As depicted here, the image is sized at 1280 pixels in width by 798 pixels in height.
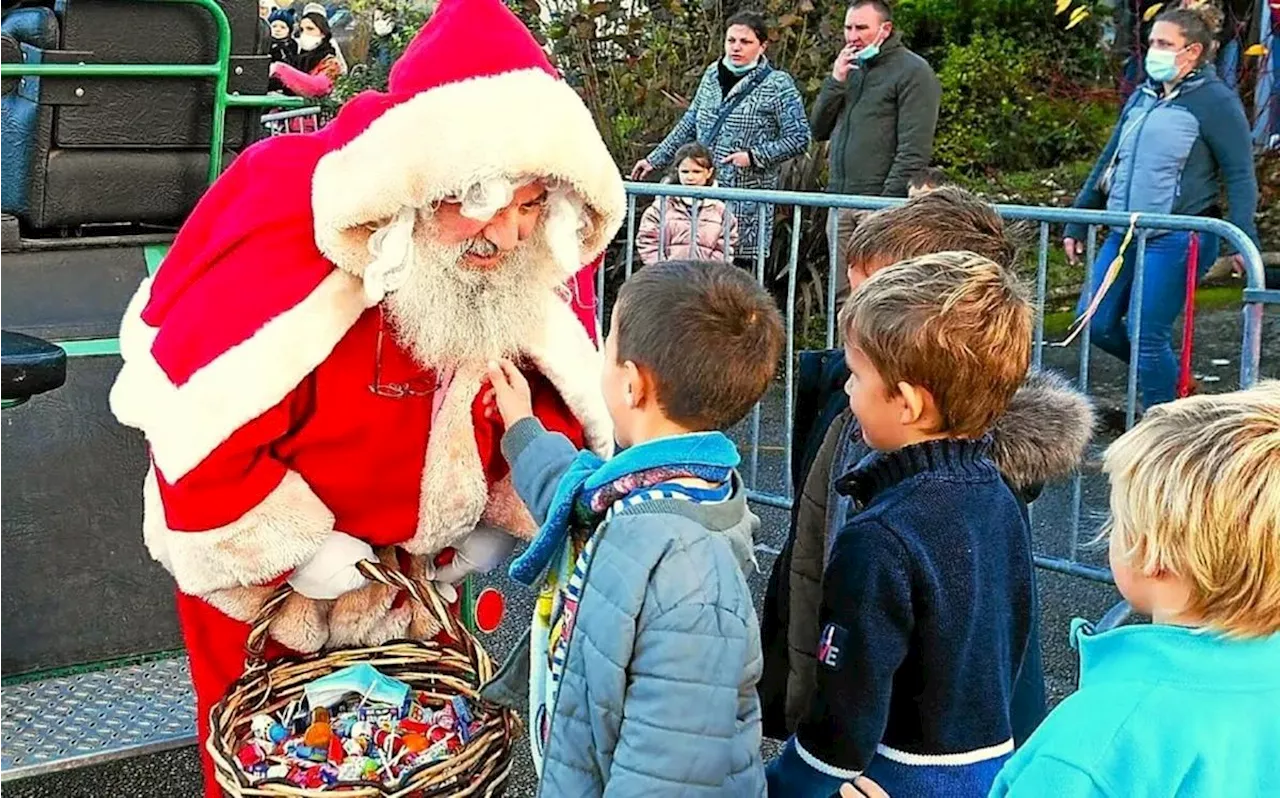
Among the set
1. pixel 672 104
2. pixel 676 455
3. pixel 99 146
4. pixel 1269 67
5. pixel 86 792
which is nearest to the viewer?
pixel 676 455

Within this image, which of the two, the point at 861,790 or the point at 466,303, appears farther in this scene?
the point at 466,303

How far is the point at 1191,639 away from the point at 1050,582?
3.55m

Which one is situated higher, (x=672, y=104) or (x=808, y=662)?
(x=672, y=104)

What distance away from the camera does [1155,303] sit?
522 centimetres

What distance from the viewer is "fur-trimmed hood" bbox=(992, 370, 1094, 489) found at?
8.26 feet

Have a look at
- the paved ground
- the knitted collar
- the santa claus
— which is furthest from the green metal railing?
the knitted collar

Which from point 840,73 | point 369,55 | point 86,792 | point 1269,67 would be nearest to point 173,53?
point 86,792

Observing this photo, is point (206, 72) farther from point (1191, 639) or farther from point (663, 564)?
point (1191, 639)

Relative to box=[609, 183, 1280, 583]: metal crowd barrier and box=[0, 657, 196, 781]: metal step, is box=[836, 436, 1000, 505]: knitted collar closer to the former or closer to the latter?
box=[609, 183, 1280, 583]: metal crowd barrier

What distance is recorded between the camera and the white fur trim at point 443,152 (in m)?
2.39

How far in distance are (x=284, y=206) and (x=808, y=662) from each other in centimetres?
122

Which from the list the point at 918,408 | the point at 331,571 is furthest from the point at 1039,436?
the point at 331,571

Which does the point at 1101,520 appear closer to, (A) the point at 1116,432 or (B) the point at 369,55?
(A) the point at 1116,432

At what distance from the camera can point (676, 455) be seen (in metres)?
2.11
